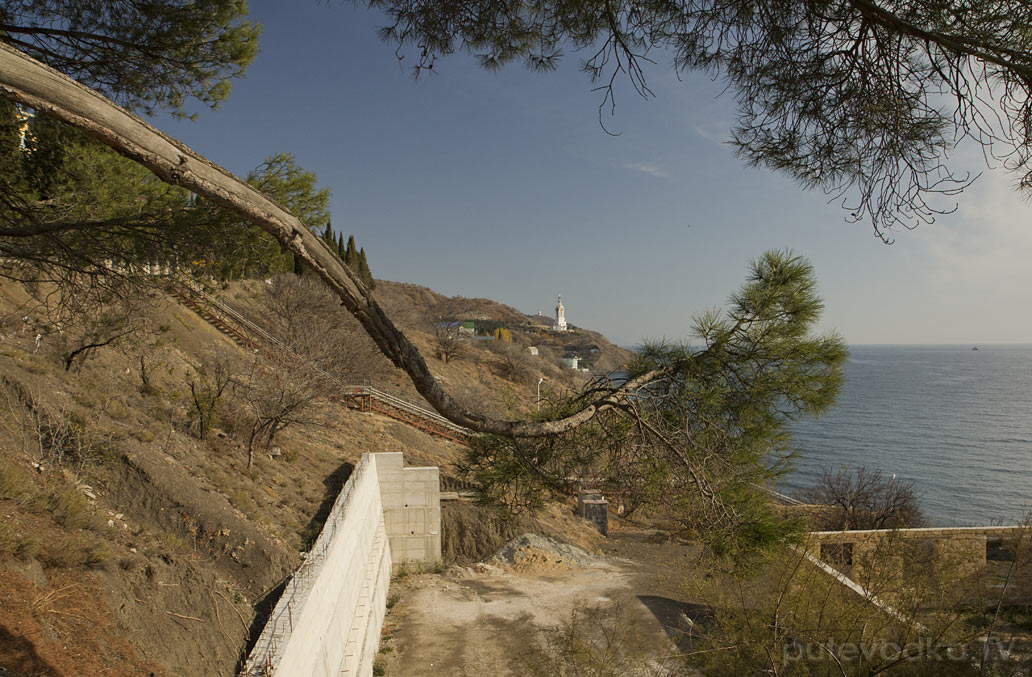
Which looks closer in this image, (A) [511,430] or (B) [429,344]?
(A) [511,430]

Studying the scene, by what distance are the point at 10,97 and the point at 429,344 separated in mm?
35154

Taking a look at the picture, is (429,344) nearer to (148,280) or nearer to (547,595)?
(547,595)

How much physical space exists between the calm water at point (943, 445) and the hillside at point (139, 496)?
33.8 ft

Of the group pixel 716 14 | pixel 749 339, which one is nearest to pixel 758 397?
pixel 749 339

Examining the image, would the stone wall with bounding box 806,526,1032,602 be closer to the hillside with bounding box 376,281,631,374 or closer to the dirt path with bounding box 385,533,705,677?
the dirt path with bounding box 385,533,705,677

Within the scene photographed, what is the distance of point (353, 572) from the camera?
8.76 metres

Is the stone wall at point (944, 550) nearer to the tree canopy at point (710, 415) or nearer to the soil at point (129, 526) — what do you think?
the tree canopy at point (710, 415)

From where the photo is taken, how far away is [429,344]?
36.6m

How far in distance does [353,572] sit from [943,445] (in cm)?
5585

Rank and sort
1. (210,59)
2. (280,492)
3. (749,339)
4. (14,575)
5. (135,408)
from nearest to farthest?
1. (749,339)
2. (14,575)
3. (210,59)
4. (135,408)
5. (280,492)

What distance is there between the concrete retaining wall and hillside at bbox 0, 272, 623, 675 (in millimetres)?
594

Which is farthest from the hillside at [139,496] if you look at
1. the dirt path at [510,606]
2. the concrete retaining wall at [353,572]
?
the dirt path at [510,606]

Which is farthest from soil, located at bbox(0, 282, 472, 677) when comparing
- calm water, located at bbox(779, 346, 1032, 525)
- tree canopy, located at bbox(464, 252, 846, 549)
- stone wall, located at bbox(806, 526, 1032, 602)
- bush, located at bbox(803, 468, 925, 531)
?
bush, located at bbox(803, 468, 925, 531)

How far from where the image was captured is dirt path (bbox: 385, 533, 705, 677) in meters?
10.7
